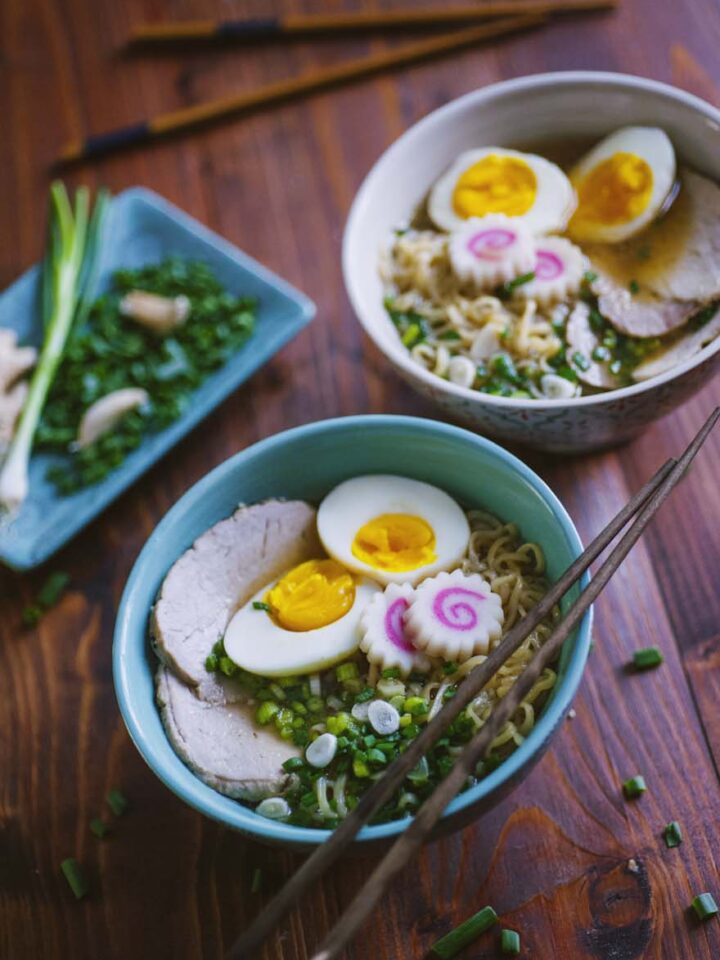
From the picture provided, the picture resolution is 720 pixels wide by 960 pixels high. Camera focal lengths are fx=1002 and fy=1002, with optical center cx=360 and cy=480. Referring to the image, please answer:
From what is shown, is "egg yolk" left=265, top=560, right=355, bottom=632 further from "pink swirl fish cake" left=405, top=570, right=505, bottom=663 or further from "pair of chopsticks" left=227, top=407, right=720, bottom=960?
"pair of chopsticks" left=227, top=407, right=720, bottom=960

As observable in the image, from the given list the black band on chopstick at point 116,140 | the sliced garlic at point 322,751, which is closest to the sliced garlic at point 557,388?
the sliced garlic at point 322,751

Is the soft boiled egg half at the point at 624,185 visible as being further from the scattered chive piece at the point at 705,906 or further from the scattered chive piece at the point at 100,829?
the scattered chive piece at the point at 100,829

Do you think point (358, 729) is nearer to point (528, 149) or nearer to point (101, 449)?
point (101, 449)

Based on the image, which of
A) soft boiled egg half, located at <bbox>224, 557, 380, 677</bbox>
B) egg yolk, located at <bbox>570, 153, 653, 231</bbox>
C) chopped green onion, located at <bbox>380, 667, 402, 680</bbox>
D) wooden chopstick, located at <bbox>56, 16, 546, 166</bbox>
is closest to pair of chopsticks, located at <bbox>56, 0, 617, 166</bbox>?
wooden chopstick, located at <bbox>56, 16, 546, 166</bbox>

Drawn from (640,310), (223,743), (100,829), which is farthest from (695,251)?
(100,829)

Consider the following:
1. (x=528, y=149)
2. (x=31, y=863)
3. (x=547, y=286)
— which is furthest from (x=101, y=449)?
(x=528, y=149)

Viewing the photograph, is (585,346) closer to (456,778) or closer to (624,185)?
(624,185)
